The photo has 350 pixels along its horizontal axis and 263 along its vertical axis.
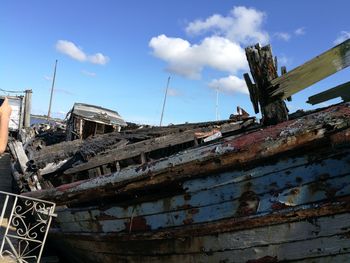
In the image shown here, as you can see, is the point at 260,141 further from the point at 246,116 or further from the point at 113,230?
the point at 246,116

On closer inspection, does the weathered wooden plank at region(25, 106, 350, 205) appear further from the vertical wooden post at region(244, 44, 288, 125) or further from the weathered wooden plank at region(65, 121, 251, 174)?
the weathered wooden plank at region(65, 121, 251, 174)

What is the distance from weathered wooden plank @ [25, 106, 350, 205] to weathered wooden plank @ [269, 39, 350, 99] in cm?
42

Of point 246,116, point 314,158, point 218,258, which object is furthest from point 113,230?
point 246,116

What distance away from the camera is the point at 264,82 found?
3.94m

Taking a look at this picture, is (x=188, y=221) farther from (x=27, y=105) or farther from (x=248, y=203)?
(x=27, y=105)

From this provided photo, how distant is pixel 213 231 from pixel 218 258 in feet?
0.93

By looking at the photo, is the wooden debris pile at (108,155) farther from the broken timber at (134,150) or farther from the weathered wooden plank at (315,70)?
the weathered wooden plank at (315,70)

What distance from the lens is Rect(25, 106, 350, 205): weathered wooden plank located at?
3150 mm

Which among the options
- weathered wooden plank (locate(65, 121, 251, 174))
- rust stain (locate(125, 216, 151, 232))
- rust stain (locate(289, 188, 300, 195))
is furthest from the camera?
weathered wooden plank (locate(65, 121, 251, 174))

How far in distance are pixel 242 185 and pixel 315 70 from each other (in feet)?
3.97

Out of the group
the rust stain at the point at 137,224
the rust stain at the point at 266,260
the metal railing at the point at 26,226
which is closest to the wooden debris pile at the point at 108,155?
the metal railing at the point at 26,226

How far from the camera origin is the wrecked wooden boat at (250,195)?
3.21 metres

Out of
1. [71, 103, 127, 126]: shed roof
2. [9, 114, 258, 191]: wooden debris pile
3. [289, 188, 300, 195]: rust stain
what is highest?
[71, 103, 127, 126]: shed roof

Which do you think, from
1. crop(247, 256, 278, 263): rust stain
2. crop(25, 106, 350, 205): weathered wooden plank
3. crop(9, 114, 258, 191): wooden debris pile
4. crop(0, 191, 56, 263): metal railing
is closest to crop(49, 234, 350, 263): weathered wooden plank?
crop(247, 256, 278, 263): rust stain
